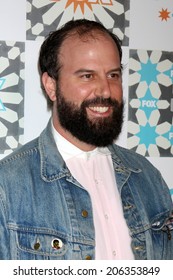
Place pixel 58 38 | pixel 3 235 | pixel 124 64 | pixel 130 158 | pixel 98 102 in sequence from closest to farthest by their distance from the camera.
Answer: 1. pixel 3 235
2. pixel 98 102
3. pixel 58 38
4. pixel 130 158
5. pixel 124 64

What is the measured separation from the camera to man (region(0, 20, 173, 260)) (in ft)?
3.75

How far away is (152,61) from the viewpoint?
1.58m

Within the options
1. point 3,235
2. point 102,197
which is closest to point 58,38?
point 102,197

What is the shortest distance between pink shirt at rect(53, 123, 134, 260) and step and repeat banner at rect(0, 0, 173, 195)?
0.70ft

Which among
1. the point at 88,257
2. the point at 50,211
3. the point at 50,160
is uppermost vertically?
the point at 50,160

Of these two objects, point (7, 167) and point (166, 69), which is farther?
point (166, 69)

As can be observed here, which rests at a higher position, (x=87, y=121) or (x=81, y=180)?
(x=87, y=121)

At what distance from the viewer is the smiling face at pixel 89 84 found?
1222mm

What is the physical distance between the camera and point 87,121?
4.09 ft

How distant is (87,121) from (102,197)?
0.75 ft

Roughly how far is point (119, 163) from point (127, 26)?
0.54 metres

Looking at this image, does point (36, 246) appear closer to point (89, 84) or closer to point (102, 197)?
point (102, 197)
